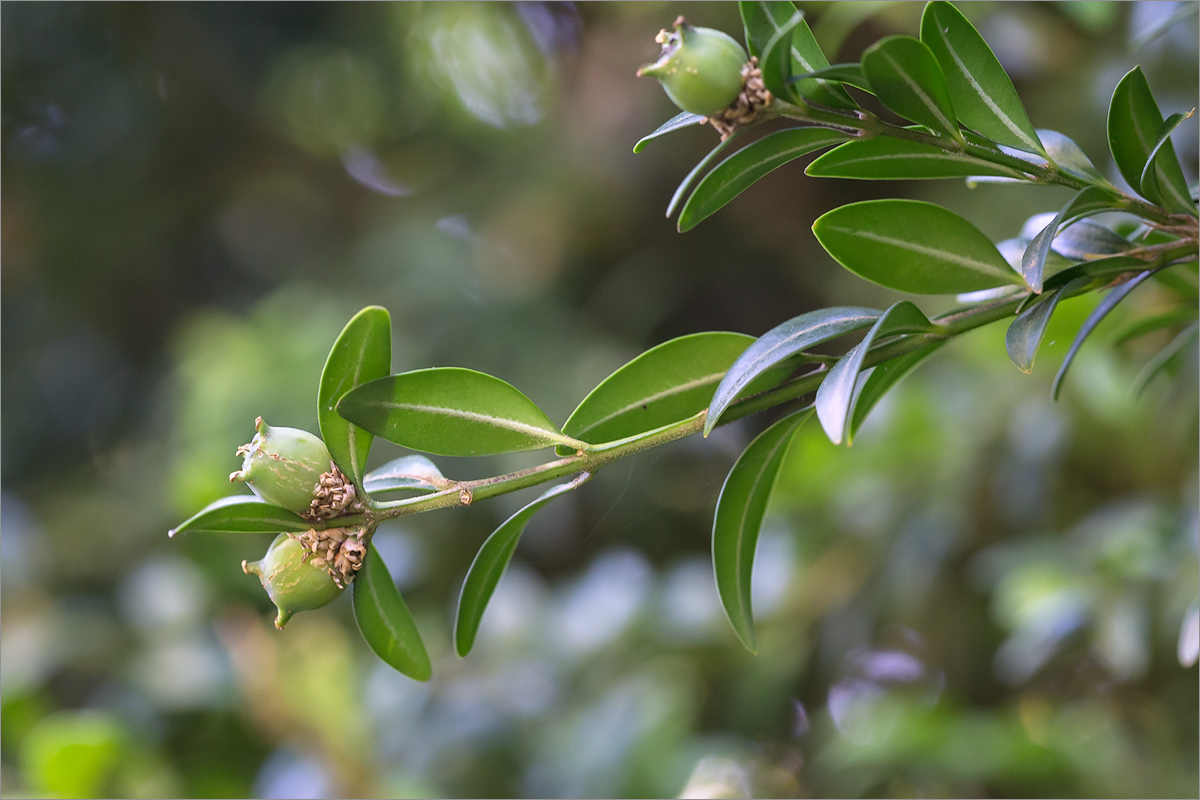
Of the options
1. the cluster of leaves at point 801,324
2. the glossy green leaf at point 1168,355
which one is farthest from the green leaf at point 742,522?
the glossy green leaf at point 1168,355

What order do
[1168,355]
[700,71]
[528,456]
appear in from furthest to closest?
1. [528,456]
2. [1168,355]
3. [700,71]

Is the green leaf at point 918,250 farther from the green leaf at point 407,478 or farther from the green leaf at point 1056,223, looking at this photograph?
the green leaf at point 407,478

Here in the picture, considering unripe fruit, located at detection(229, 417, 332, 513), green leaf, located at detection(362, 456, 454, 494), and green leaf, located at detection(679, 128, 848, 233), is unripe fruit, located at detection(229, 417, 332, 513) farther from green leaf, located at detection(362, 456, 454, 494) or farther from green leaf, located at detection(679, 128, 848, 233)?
green leaf, located at detection(679, 128, 848, 233)

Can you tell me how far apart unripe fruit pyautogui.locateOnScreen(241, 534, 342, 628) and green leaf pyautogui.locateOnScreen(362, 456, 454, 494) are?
32mm

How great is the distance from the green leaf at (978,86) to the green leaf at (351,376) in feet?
0.65

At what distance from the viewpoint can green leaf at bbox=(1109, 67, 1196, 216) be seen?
0.29 m

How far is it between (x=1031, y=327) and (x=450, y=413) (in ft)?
0.60

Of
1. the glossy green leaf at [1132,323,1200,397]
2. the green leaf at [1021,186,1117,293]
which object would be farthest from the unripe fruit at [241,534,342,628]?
the glossy green leaf at [1132,323,1200,397]

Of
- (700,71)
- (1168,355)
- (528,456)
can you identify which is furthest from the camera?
(528,456)

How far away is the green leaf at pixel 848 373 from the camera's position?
0.74ft

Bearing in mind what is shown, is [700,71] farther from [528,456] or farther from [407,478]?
[528,456]

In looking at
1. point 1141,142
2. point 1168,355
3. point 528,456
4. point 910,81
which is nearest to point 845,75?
point 910,81

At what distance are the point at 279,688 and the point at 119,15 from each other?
143 centimetres

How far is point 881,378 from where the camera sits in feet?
0.98
